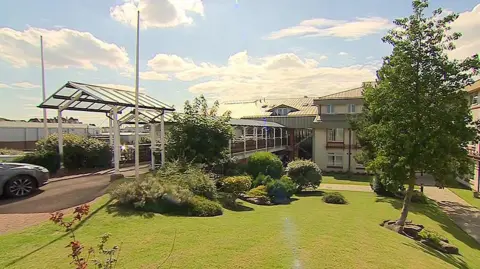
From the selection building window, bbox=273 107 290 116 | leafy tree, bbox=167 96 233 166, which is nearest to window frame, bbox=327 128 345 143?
building window, bbox=273 107 290 116

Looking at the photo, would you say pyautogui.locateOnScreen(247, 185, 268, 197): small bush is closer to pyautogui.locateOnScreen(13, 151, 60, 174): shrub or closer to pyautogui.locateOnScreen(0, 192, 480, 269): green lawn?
pyautogui.locateOnScreen(0, 192, 480, 269): green lawn

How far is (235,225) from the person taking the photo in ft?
26.4

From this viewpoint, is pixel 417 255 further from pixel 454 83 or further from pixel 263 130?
pixel 263 130

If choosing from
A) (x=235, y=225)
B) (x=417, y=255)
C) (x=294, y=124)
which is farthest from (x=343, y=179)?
(x=235, y=225)

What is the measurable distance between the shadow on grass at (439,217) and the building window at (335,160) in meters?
14.1

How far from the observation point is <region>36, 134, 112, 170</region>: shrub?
16.0 m

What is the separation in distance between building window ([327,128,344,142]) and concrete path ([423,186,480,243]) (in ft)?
37.1

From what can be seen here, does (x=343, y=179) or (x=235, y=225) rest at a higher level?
(x=235, y=225)

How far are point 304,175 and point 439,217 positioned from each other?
307 inches

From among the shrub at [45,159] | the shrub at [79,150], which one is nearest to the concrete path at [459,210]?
the shrub at [79,150]

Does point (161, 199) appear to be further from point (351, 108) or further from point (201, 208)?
point (351, 108)

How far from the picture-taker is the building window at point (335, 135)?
34.4 m

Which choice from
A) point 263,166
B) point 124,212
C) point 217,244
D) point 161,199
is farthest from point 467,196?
point 124,212

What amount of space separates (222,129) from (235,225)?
9.25 m
